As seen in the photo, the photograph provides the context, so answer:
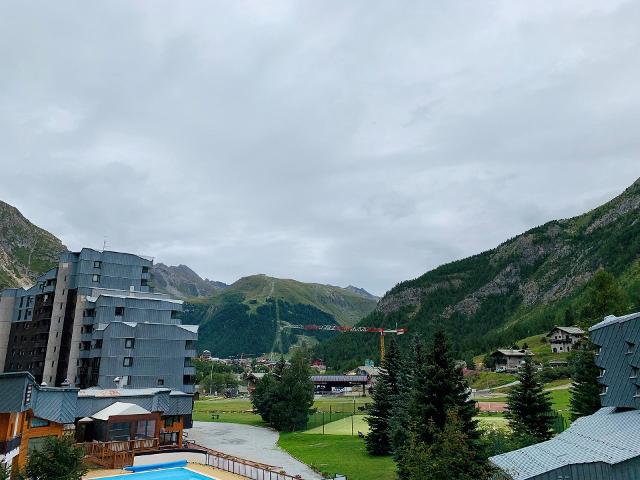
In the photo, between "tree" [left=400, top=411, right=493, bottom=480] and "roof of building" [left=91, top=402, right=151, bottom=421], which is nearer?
"tree" [left=400, top=411, right=493, bottom=480]

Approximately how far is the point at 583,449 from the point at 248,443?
43.3 meters

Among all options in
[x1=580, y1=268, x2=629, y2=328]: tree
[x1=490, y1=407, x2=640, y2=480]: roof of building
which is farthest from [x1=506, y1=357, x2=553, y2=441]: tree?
[x1=580, y1=268, x2=629, y2=328]: tree

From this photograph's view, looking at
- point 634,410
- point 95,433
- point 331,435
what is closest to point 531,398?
point 634,410

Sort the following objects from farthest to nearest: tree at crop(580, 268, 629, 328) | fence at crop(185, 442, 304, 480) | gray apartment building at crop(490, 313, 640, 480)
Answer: tree at crop(580, 268, 629, 328), fence at crop(185, 442, 304, 480), gray apartment building at crop(490, 313, 640, 480)

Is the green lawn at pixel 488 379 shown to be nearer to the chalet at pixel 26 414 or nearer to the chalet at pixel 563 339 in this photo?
the chalet at pixel 563 339

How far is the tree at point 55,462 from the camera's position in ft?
81.7

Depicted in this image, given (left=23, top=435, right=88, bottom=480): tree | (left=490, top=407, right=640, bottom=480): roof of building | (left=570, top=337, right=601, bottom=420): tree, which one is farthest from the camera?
(left=570, top=337, right=601, bottom=420): tree

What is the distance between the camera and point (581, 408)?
1586 inches

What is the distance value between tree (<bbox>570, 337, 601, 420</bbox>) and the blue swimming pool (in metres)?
28.5

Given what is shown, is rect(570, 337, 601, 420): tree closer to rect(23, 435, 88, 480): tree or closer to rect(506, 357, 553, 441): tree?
rect(506, 357, 553, 441): tree

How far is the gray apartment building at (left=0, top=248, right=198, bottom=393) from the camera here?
7312 cm

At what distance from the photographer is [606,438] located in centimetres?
2394

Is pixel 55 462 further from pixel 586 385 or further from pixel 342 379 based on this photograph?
pixel 342 379

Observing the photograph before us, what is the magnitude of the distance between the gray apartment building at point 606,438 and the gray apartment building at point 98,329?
185ft
